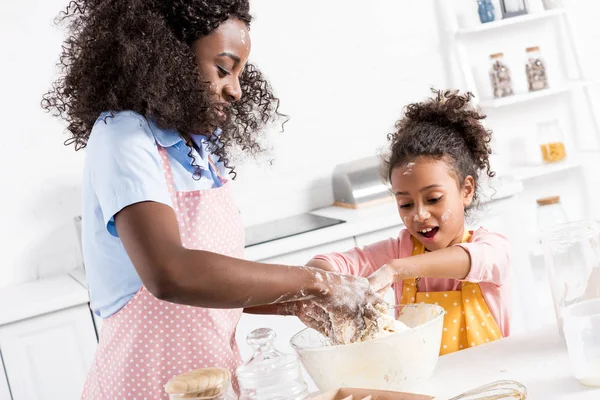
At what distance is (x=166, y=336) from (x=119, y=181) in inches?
11.5

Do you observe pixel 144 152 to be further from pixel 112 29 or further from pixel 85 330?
pixel 85 330

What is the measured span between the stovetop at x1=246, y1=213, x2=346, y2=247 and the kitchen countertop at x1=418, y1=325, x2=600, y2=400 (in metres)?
1.32

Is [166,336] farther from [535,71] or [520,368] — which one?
[535,71]

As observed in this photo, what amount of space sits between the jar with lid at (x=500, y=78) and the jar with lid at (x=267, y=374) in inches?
94.1

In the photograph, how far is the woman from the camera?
1.09 m

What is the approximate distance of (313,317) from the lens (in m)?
1.29

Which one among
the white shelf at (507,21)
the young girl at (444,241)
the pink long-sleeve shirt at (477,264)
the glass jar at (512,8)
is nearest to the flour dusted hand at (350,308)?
the young girl at (444,241)

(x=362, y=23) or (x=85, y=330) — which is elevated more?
(x=362, y=23)

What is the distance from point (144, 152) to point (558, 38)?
8.65 feet

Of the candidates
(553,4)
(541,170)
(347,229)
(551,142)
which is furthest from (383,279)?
(553,4)

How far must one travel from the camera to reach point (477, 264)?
62.0 inches

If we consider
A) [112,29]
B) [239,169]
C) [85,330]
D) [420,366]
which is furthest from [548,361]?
[239,169]

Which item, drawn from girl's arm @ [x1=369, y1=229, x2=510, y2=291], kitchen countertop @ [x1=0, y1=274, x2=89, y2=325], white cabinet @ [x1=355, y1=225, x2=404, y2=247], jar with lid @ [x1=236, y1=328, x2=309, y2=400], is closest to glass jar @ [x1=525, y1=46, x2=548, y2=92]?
white cabinet @ [x1=355, y1=225, x2=404, y2=247]

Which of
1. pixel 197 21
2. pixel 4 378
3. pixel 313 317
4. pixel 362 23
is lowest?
pixel 4 378
